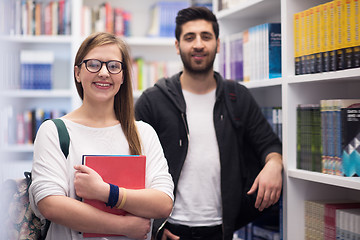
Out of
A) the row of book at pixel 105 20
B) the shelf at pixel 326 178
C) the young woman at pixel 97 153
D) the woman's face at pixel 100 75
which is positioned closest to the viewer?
the young woman at pixel 97 153

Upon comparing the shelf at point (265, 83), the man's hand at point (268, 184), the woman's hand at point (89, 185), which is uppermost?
the shelf at point (265, 83)

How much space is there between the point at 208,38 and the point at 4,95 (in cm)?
155

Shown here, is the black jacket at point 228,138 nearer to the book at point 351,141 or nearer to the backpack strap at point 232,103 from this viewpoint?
the backpack strap at point 232,103

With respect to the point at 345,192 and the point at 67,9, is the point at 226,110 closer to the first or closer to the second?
the point at 345,192

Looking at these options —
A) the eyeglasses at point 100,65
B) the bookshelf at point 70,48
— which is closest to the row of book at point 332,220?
the eyeglasses at point 100,65

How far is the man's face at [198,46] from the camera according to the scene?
79.4 inches

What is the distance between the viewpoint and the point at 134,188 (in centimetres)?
135

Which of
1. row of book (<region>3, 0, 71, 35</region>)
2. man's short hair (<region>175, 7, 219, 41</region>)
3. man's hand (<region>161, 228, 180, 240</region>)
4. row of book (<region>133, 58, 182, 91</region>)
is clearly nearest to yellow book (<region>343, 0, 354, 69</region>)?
man's short hair (<region>175, 7, 219, 41</region>)

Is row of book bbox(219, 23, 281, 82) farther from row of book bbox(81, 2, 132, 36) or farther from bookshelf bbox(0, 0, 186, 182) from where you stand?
row of book bbox(81, 2, 132, 36)

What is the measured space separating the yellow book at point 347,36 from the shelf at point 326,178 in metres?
0.44

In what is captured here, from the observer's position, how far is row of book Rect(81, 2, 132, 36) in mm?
3795

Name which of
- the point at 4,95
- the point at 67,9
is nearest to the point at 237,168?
the point at 4,95

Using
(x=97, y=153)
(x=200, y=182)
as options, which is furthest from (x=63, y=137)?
(x=200, y=182)

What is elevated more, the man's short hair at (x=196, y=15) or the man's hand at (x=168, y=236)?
the man's short hair at (x=196, y=15)
